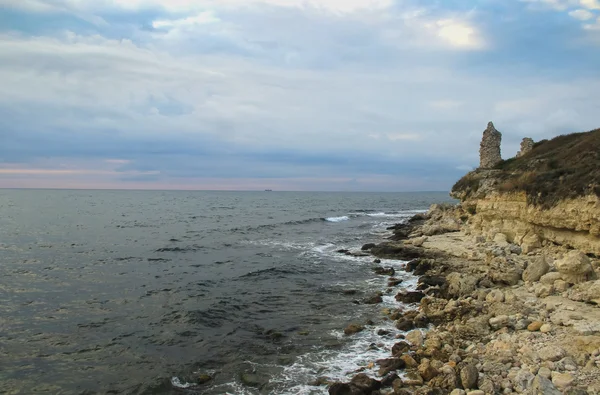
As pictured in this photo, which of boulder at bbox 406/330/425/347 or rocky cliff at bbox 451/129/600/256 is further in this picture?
rocky cliff at bbox 451/129/600/256

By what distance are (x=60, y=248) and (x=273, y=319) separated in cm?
2662

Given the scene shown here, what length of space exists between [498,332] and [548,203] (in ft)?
44.8

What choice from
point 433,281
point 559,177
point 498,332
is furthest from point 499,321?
point 559,177

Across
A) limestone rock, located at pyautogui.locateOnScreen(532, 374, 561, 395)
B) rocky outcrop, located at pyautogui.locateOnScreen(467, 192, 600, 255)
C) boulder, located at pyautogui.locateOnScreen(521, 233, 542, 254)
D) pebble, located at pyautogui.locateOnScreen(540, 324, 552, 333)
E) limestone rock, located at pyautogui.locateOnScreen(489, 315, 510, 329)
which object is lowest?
limestone rock, located at pyautogui.locateOnScreen(489, 315, 510, 329)

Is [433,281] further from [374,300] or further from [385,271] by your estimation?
[385,271]

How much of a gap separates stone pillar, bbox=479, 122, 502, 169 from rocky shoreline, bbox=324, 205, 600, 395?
78.2 feet

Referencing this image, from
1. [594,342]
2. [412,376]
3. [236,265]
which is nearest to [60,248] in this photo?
[236,265]

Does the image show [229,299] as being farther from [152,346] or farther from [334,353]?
[334,353]

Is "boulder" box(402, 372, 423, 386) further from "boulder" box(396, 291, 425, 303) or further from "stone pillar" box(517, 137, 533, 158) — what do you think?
"stone pillar" box(517, 137, 533, 158)

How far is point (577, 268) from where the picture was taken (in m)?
15.0

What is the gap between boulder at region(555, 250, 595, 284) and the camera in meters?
14.9

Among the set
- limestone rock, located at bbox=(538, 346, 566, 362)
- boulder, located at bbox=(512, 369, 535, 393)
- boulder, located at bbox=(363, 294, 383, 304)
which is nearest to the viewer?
boulder, located at bbox=(512, 369, 535, 393)

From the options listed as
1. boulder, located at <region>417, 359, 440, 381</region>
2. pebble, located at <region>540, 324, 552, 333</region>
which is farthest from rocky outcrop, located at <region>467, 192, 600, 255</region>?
boulder, located at <region>417, 359, 440, 381</region>

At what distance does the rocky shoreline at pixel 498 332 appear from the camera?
371 inches
